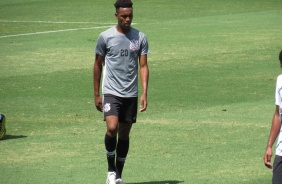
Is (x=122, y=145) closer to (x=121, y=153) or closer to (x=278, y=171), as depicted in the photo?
(x=121, y=153)

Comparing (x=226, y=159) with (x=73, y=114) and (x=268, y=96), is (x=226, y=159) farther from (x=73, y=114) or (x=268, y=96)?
(x=268, y=96)

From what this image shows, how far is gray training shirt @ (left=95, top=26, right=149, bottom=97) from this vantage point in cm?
1162

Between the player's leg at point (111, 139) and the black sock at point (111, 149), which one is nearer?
the player's leg at point (111, 139)

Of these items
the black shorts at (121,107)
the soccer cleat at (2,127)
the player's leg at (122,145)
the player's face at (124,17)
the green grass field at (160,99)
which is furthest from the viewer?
the soccer cleat at (2,127)

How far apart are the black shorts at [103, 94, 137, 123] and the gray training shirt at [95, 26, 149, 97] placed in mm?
66

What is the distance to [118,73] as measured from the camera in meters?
11.7

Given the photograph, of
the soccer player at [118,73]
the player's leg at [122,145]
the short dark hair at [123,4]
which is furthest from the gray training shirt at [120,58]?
the player's leg at [122,145]

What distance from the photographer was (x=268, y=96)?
18.7 meters

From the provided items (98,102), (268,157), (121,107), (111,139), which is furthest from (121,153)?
(268,157)

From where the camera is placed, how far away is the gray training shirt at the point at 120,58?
1162 cm

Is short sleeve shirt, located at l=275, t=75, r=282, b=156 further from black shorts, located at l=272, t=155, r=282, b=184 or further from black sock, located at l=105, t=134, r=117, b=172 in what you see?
black sock, located at l=105, t=134, r=117, b=172

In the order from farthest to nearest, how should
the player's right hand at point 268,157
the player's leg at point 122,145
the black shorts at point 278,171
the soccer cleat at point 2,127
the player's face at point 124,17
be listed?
the soccer cleat at point 2,127
the player's leg at point 122,145
the player's face at point 124,17
the player's right hand at point 268,157
the black shorts at point 278,171

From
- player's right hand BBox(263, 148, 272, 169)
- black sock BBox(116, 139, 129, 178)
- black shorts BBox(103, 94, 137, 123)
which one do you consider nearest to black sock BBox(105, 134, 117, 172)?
black sock BBox(116, 139, 129, 178)

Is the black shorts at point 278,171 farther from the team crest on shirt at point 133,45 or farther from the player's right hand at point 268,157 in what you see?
the team crest on shirt at point 133,45
